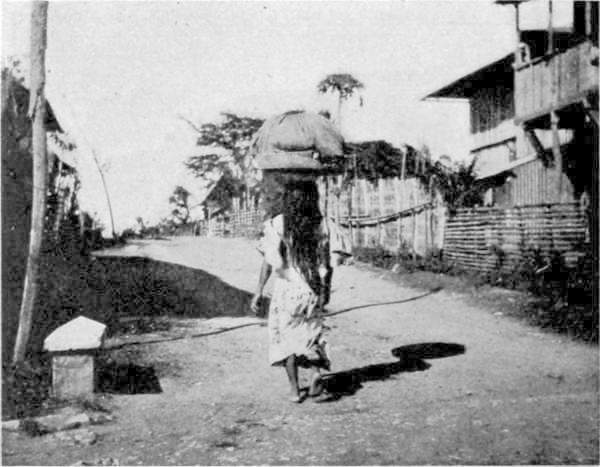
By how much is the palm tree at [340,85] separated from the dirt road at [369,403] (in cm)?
1154

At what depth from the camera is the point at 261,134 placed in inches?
390

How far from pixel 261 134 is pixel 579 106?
6945 millimetres

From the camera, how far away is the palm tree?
1980 centimetres

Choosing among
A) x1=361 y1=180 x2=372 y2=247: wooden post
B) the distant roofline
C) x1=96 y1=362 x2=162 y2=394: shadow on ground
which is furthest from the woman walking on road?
the distant roofline

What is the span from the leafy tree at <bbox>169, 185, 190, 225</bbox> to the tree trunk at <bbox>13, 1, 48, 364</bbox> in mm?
39174

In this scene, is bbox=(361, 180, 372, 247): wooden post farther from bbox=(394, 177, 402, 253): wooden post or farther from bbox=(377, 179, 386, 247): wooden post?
bbox=(394, 177, 402, 253): wooden post

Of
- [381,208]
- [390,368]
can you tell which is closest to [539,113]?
[381,208]

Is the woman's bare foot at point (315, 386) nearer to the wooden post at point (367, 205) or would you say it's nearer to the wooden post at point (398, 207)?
the wooden post at point (398, 207)

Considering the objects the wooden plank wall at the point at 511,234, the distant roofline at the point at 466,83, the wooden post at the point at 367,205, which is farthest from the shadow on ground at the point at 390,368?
the distant roofline at the point at 466,83

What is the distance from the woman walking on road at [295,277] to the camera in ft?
17.3

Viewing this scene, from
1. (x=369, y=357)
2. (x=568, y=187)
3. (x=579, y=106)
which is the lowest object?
(x=369, y=357)

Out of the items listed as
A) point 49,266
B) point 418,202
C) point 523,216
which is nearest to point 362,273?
point 418,202

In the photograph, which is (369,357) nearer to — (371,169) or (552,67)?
(552,67)

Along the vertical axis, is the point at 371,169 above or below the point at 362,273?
above
